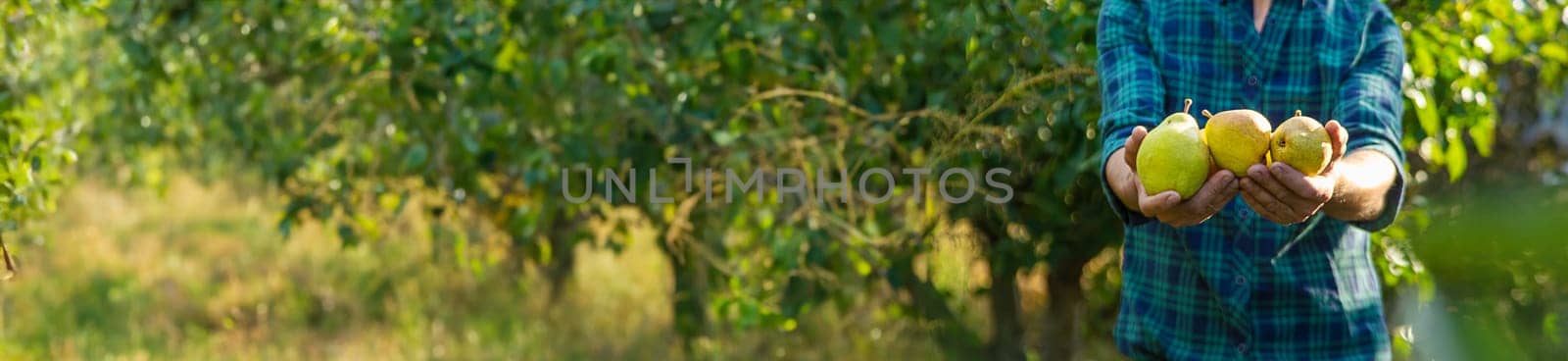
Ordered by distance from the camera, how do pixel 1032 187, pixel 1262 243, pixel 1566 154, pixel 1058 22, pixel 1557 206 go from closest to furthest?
pixel 1557 206 < pixel 1262 243 < pixel 1058 22 < pixel 1032 187 < pixel 1566 154

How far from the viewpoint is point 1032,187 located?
3283 millimetres

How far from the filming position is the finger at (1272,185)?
1378 millimetres

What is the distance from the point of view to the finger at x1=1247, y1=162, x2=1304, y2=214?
138cm

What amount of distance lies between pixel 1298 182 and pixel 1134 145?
0.62 feet

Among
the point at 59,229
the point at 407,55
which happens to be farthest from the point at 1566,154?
the point at 59,229

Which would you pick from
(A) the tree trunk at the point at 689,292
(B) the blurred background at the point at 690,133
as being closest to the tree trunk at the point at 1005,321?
(B) the blurred background at the point at 690,133

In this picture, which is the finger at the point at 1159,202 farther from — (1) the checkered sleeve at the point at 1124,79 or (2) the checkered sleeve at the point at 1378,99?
(2) the checkered sleeve at the point at 1378,99

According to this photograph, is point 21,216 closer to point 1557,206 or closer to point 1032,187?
point 1032,187

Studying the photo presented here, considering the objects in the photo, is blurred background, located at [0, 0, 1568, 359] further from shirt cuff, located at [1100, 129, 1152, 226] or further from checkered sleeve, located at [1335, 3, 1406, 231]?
shirt cuff, located at [1100, 129, 1152, 226]

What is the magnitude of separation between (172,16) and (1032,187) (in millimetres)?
2257

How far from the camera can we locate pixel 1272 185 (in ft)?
4.54

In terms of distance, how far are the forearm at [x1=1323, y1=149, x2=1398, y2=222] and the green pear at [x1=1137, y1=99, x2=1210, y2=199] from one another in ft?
0.47

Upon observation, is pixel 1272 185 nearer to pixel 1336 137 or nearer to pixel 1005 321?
pixel 1336 137

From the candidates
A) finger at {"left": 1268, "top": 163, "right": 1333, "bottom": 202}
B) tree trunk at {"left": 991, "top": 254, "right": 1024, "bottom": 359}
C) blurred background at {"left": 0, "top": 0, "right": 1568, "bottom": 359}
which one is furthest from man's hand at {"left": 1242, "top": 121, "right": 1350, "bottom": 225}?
tree trunk at {"left": 991, "top": 254, "right": 1024, "bottom": 359}
